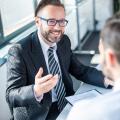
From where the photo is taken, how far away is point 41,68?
1.71m

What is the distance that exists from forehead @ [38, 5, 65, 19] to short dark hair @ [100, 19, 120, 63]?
0.89 meters

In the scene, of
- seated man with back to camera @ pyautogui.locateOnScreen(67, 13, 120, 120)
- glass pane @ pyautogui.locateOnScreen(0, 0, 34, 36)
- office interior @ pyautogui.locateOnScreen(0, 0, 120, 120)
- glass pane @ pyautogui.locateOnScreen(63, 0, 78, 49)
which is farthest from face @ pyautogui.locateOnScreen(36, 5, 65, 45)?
glass pane @ pyautogui.locateOnScreen(63, 0, 78, 49)

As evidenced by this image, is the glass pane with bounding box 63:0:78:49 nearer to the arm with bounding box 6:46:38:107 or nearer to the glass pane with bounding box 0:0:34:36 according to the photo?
the glass pane with bounding box 0:0:34:36

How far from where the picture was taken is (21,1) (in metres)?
3.34

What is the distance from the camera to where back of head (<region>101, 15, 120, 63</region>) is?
0.92 metres

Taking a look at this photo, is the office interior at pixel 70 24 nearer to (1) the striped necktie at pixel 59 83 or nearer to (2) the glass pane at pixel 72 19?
(2) the glass pane at pixel 72 19

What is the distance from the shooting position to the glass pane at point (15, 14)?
9.60 ft

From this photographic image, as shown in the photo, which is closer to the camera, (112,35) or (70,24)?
(112,35)

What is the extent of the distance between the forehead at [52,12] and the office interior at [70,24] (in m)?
0.36

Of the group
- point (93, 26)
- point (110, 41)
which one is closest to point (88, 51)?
point (93, 26)

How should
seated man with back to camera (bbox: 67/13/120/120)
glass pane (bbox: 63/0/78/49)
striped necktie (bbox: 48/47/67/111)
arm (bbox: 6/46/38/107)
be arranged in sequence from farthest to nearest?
glass pane (bbox: 63/0/78/49), striped necktie (bbox: 48/47/67/111), arm (bbox: 6/46/38/107), seated man with back to camera (bbox: 67/13/120/120)

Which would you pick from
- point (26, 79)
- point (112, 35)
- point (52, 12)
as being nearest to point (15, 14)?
point (52, 12)

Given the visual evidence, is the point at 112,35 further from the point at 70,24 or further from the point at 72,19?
the point at 72,19

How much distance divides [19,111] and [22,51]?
37 cm
